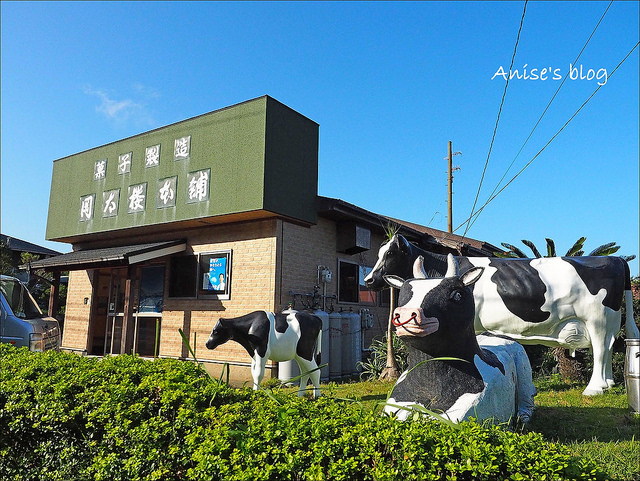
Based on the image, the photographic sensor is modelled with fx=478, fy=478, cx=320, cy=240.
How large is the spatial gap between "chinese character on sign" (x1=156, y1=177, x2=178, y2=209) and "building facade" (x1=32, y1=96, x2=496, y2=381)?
38 millimetres

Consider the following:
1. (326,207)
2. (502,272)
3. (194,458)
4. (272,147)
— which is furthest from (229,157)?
(194,458)

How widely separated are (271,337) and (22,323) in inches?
211

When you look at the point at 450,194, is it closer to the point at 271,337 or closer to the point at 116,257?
the point at 116,257

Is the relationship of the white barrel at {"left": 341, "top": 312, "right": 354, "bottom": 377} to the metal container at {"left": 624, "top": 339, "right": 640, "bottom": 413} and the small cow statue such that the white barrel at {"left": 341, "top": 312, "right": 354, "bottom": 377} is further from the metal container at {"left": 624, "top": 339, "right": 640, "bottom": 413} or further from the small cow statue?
the small cow statue

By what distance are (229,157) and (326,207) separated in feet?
8.32

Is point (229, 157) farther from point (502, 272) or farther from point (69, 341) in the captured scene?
point (69, 341)

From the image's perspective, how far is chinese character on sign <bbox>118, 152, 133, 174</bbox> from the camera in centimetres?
1330

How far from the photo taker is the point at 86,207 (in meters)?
14.2

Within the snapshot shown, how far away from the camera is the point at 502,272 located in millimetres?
7465

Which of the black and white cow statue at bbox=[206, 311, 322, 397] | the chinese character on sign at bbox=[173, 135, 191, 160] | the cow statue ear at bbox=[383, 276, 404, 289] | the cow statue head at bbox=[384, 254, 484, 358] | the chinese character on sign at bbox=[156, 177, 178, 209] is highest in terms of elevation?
the chinese character on sign at bbox=[173, 135, 191, 160]

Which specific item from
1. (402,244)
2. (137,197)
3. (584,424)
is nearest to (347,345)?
(402,244)

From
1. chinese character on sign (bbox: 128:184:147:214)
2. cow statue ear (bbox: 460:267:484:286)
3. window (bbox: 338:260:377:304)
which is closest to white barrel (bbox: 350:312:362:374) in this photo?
window (bbox: 338:260:377:304)

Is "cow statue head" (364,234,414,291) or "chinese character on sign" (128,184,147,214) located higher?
"chinese character on sign" (128,184,147,214)

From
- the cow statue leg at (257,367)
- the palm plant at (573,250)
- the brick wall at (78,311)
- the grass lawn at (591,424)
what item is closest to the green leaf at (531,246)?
the palm plant at (573,250)
